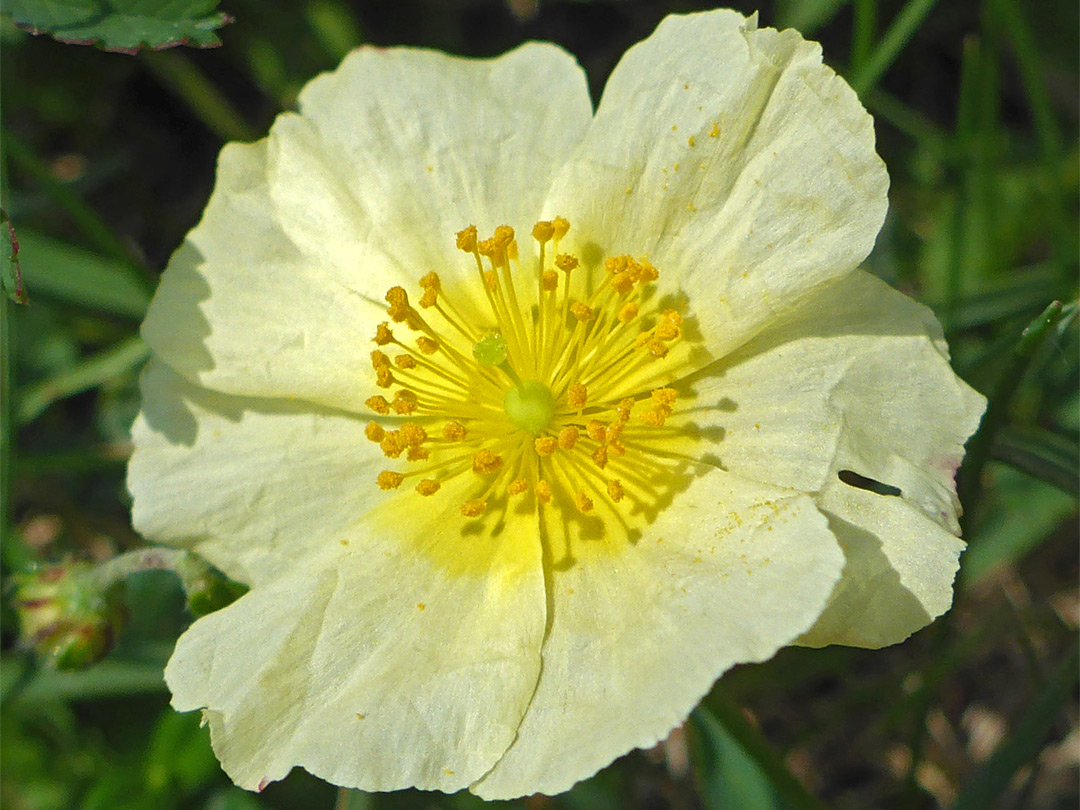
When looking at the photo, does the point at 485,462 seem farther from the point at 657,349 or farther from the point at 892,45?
the point at 892,45

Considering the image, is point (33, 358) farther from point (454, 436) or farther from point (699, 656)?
point (699, 656)

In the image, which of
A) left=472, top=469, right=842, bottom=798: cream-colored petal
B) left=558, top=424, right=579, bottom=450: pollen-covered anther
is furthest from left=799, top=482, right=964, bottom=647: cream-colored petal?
left=558, top=424, right=579, bottom=450: pollen-covered anther

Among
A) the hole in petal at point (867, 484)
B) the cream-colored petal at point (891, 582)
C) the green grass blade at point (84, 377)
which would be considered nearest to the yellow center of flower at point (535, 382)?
the cream-colored petal at point (891, 582)

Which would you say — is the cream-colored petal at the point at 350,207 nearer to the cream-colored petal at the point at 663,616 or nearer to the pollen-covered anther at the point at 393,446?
the pollen-covered anther at the point at 393,446

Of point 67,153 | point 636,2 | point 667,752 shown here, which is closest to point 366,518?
point 667,752

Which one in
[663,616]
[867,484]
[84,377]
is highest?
[663,616]

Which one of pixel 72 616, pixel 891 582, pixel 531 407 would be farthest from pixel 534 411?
pixel 72 616
